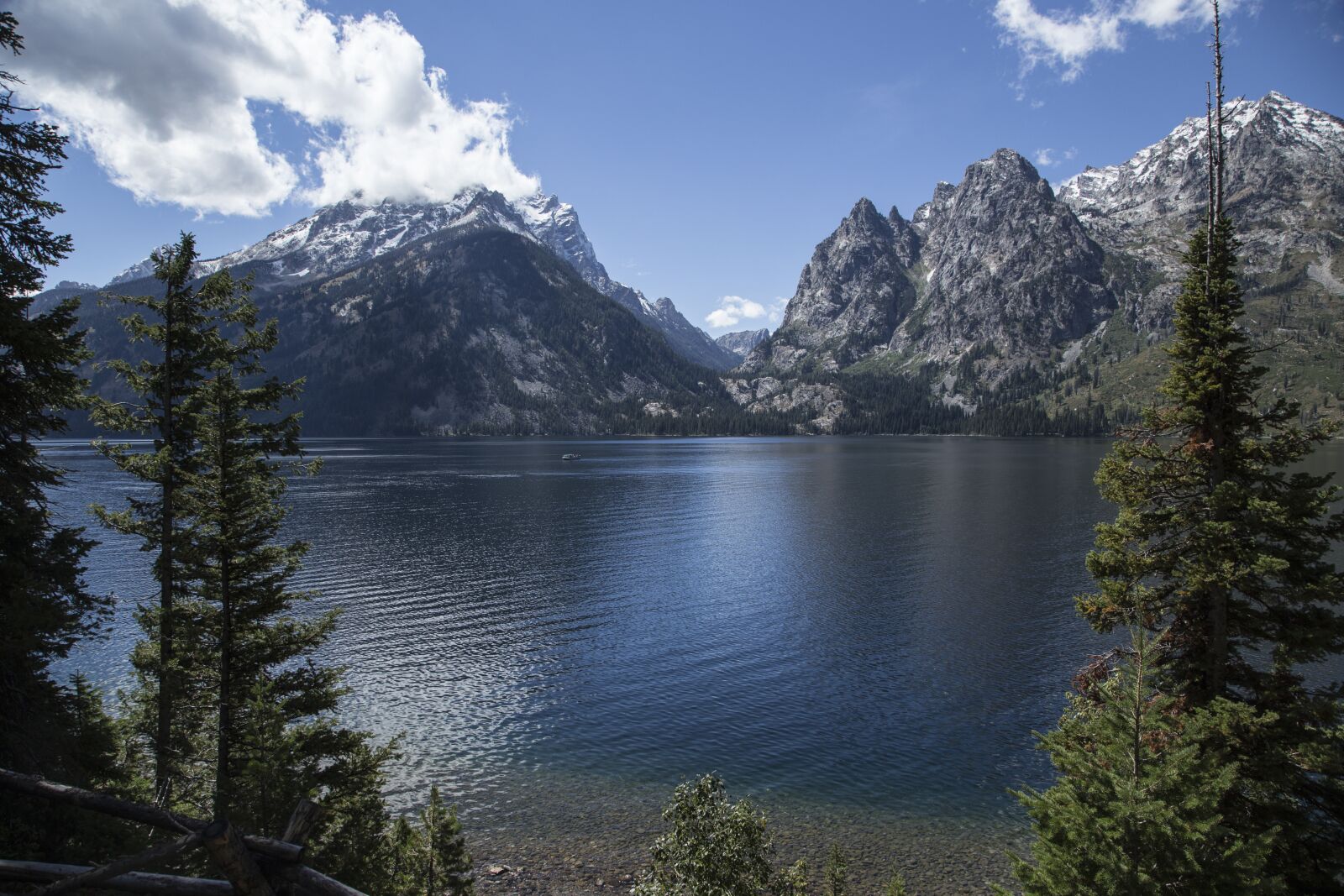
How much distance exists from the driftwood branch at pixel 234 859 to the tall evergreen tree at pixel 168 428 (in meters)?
16.2

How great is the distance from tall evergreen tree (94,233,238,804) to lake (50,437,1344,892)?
11.2 meters

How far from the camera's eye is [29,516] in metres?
16.8

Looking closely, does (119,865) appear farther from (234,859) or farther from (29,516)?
(29,516)

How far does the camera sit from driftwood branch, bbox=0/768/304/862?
771cm

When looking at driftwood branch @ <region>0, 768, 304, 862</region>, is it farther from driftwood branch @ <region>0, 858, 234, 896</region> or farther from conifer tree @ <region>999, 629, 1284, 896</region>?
conifer tree @ <region>999, 629, 1284, 896</region>

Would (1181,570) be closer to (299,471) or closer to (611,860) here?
(611,860)

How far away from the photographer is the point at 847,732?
37.1 m

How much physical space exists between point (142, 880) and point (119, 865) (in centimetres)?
34

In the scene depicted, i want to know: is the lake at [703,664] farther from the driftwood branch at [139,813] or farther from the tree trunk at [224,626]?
the driftwood branch at [139,813]

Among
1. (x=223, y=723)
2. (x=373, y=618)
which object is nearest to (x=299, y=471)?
(x=223, y=723)

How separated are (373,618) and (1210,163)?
58172mm

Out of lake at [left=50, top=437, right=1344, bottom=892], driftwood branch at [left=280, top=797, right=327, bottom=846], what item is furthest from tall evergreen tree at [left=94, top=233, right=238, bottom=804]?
driftwood branch at [left=280, top=797, right=327, bottom=846]

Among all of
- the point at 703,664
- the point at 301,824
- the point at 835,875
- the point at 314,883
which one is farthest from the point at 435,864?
the point at 703,664

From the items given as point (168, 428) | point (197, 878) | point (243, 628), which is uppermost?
point (168, 428)
